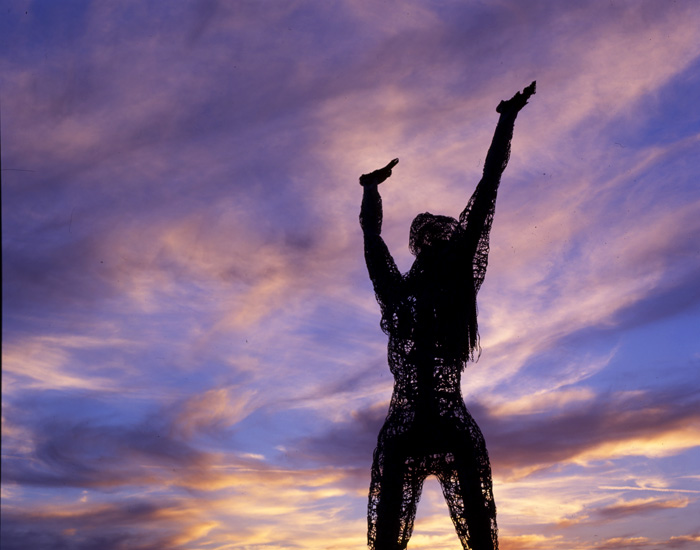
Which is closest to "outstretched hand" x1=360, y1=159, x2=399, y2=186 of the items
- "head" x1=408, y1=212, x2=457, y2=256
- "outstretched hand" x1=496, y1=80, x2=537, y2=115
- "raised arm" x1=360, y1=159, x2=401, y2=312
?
"raised arm" x1=360, y1=159, x2=401, y2=312

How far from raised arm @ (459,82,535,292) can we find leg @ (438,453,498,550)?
306cm

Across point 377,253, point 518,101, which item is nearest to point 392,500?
point 377,253

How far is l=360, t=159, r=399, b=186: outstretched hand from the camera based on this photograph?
40.0ft

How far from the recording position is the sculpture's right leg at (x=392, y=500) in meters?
10.4

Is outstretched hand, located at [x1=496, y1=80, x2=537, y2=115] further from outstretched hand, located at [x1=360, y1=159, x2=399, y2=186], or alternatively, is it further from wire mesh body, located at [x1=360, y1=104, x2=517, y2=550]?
outstretched hand, located at [x1=360, y1=159, x2=399, y2=186]

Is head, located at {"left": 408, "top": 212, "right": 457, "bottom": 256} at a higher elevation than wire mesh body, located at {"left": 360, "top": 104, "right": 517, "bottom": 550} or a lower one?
higher

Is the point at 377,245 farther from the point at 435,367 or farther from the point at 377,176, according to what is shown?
the point at 435,367

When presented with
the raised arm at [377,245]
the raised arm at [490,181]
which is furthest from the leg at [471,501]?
the raised arm at [490,181]

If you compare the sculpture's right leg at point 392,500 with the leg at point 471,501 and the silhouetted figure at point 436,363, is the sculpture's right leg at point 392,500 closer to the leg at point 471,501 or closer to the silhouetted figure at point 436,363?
the silhouetted figure at point 436,363

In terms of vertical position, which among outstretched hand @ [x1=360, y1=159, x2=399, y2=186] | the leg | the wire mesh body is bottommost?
the leg

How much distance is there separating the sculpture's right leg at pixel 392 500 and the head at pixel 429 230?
3.17 meters

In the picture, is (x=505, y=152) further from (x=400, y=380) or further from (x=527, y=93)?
(x=400, y=380)

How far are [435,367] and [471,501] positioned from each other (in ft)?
6.21

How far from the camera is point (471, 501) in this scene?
1026cm
